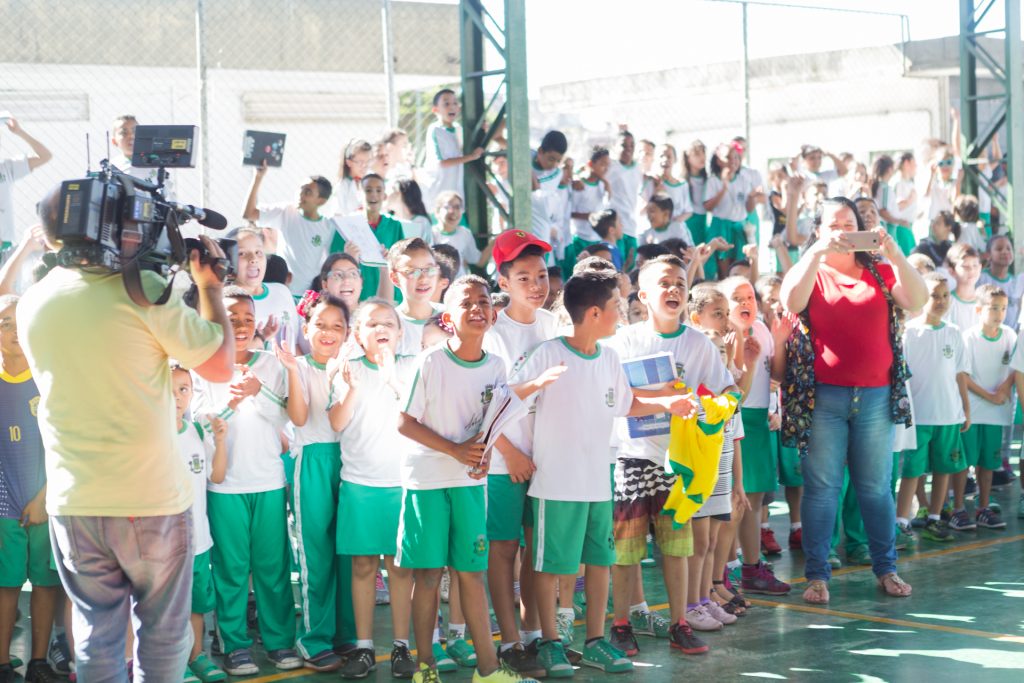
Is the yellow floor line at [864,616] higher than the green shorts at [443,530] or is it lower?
lower

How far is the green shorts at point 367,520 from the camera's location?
17.2 feet

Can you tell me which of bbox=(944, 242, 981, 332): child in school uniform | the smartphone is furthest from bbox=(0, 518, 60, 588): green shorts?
bbox=(944, 242, 981, 332): child in school uniform

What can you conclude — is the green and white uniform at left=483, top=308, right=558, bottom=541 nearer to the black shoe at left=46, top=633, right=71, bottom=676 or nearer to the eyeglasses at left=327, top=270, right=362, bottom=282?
the eyeglasses at left=327, top=270, right=362, bottom=282

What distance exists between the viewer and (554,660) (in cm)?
507

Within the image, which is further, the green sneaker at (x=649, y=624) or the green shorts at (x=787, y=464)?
the green shorts at (x=787, y=464)

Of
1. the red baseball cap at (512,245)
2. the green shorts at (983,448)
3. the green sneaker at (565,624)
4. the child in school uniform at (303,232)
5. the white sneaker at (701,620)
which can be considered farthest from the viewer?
the green shorts at (983,448)

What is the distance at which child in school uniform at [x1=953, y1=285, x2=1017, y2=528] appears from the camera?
828cm

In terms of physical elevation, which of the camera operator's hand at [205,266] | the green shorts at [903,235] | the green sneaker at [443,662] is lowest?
the green sneaker at [443,662]

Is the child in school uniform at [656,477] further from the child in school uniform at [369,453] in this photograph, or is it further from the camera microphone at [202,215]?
the camera microphone at [202,215]

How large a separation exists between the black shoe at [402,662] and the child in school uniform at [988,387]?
4.67m

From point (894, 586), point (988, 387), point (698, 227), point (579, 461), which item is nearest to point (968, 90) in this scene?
point (698, 227)

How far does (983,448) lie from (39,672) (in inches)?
238

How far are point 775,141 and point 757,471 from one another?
13.2 meters

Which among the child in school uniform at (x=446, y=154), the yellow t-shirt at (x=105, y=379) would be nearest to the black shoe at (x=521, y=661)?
the yellow t-shirt at (x=105, y=379)
